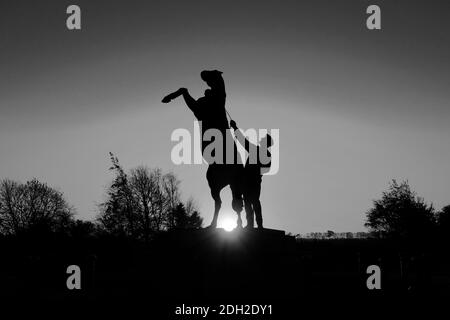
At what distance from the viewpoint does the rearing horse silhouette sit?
963 centimetres

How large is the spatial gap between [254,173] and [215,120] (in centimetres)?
168

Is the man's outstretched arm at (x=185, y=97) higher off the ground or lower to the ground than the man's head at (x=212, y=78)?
lower

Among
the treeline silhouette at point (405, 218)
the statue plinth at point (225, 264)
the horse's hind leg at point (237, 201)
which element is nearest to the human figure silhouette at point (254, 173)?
the horse's hind leg at point (237, 201)

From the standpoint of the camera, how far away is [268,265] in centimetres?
874

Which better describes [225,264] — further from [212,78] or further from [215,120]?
[212,78]

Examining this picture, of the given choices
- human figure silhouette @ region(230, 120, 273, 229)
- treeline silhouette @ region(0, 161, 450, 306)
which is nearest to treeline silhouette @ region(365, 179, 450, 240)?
treeline silhouette @ region(0, 161, 450, 306)

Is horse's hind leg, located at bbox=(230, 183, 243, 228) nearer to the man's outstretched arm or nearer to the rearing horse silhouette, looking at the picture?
the rearing horse silhouette

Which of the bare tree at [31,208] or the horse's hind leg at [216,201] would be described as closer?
the horse's hind leg at [216,201]

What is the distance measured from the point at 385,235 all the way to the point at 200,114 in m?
48.0

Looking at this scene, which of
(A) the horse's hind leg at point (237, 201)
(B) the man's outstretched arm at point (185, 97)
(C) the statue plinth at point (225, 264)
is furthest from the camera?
(A) the horse's hind leg at point (237, 201)

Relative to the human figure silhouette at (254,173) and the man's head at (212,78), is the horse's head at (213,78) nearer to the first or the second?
the man's head at (212,78)

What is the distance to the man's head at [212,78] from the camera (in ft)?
32.3
